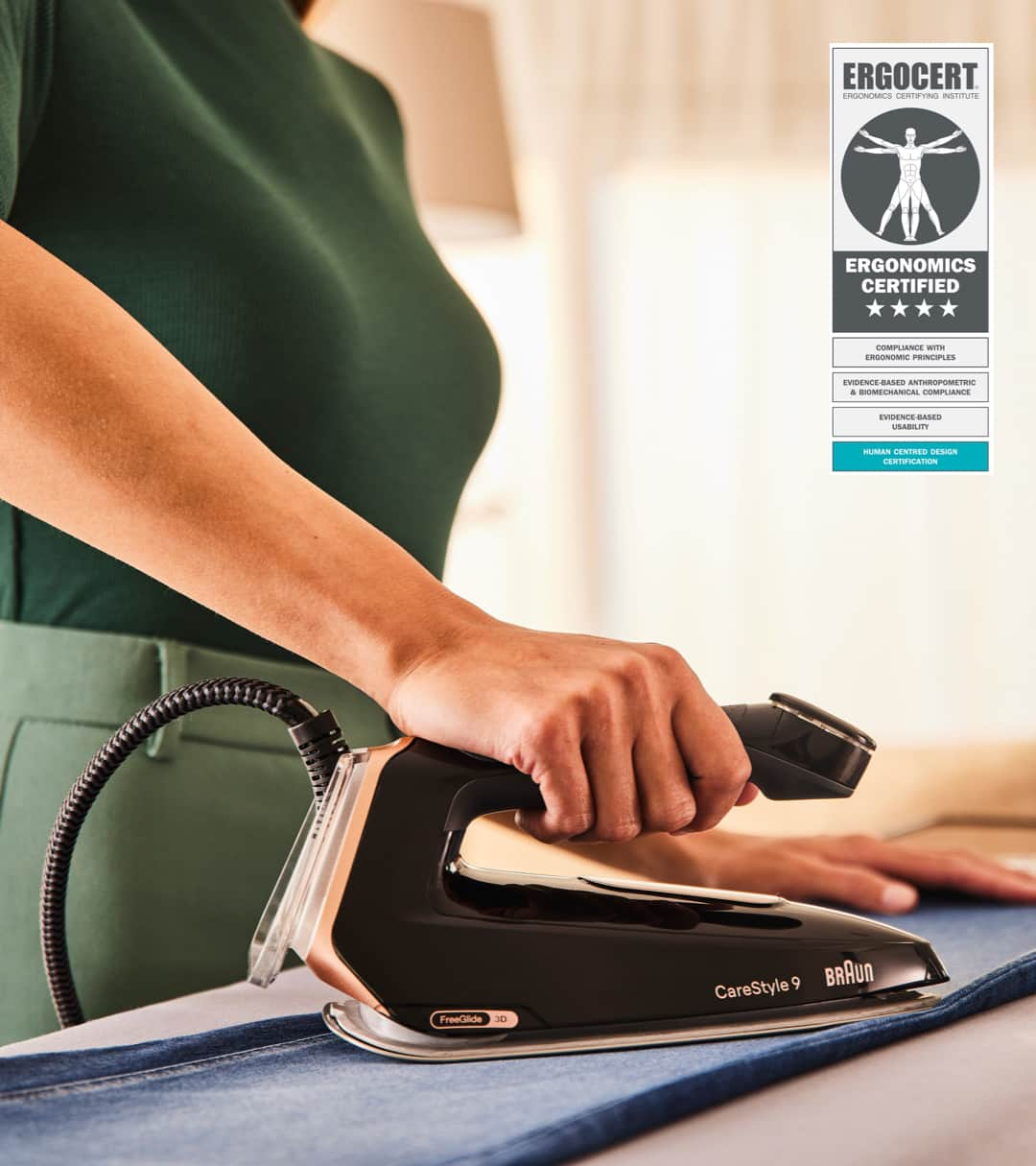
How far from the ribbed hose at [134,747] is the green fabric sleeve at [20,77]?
0.71 feet

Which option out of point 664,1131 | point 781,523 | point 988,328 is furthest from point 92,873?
point 781,523

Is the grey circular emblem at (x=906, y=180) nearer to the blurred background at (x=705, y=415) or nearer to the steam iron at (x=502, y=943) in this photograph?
the steam iron at (x=502, y=943)

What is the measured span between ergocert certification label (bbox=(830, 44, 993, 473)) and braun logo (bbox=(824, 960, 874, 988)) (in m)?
0.25

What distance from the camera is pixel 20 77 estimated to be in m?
0.57

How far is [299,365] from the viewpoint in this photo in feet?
2.20

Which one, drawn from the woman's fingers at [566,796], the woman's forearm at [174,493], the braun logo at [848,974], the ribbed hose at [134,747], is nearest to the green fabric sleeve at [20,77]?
the woman's forearm at [174,493]

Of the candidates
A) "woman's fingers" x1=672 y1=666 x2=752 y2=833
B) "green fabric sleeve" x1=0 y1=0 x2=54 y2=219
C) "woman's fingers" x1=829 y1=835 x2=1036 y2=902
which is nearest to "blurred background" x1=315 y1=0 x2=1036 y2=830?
"woman's fingers" x1=829 y1=835 x2=1036 y2=902

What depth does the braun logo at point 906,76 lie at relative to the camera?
2.18ft

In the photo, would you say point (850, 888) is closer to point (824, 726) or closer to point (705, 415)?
point (824, 726)

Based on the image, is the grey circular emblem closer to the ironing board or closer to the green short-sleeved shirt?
the green short-sleeved shirt

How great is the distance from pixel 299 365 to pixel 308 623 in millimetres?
258

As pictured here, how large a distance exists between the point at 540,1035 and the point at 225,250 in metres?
0.41

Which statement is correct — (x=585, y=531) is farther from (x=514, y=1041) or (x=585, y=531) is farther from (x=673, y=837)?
(x=514, y=1041)

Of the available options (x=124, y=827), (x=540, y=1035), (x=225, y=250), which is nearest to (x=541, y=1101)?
(x=540, y=1035)
